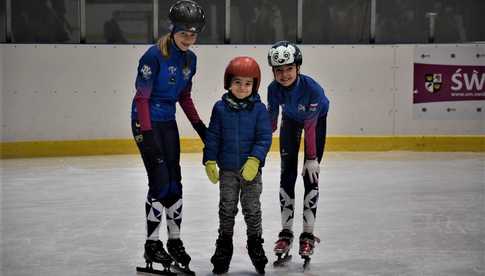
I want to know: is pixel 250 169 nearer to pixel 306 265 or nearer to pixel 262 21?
pixel 306 265

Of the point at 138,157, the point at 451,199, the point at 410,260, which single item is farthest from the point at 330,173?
the point at 410,260

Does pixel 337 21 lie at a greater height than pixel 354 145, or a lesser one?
greater

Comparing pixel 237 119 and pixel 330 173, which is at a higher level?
pixel 237 119

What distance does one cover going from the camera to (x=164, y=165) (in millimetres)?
4211

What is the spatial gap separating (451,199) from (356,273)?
2717 mm

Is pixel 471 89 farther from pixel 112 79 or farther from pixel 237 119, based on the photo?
pixel 237 119

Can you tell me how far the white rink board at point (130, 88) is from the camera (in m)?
10.1

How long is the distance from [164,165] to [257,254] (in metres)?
0.66

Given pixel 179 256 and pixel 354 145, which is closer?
pixel 179 256

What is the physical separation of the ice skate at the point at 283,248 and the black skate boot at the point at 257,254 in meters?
0.23

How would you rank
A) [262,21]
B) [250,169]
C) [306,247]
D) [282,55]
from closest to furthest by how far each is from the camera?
[250,169] → [282,55] → [306,247] → [262,21]

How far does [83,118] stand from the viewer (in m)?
10.2

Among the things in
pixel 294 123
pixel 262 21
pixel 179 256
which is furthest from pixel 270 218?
pixel 262 21

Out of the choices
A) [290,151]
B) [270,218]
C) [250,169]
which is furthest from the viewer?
[270,218]
